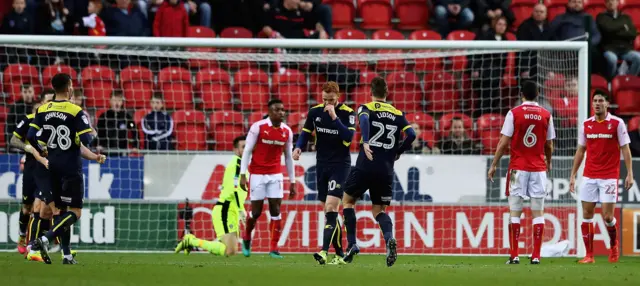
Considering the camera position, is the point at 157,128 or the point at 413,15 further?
the point at 413,15

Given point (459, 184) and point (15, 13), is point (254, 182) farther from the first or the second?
point (15, 13)

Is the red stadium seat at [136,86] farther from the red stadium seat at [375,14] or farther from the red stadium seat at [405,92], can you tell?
the red stadium seat at [375,14]

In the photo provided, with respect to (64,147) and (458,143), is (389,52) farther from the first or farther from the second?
(64,147)

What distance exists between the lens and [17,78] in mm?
16719

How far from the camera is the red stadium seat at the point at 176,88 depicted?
56.2 ft

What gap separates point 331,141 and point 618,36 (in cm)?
880

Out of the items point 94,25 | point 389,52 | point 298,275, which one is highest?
point 94,25

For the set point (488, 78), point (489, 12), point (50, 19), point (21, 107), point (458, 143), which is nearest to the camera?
point (21, 107)

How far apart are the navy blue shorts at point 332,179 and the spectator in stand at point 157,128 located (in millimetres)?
3554

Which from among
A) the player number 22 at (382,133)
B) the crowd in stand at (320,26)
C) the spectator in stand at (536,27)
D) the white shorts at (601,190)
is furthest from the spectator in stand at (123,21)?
the white shorts at (601,190)

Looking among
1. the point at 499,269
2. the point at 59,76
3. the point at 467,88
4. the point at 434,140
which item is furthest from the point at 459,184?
the point at 59,76

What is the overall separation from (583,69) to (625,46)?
5.09 meters

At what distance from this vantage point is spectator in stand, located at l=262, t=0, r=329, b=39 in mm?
19125

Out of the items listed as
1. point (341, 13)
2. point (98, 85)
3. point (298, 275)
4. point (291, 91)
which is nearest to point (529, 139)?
point (298, 275)
